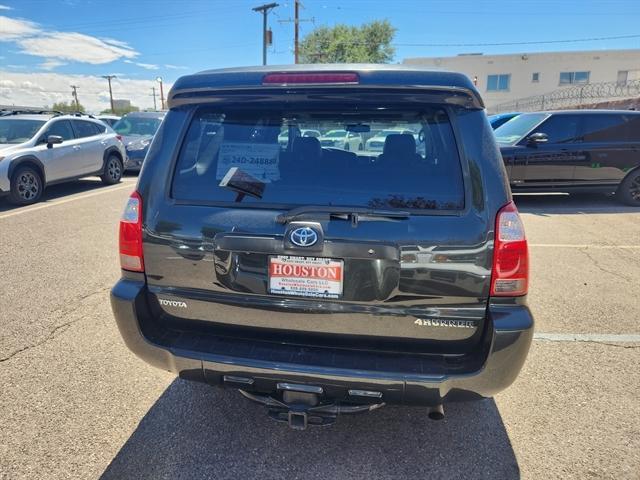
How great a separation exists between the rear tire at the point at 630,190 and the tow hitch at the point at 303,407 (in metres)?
9.09

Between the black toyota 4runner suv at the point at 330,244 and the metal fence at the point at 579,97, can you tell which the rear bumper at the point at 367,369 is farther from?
the metal fence at the point at 579,97

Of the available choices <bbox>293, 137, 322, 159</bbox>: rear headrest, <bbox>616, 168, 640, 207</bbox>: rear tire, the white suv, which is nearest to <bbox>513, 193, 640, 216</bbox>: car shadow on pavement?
<bbox>616, 168, 640, 207</bbox>: rear tire

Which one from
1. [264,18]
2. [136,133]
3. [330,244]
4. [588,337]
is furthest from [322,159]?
[264,18]

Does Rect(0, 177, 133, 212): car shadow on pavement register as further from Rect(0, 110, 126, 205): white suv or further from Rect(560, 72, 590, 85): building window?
A: Rect(560, 72, 590, 85): building window

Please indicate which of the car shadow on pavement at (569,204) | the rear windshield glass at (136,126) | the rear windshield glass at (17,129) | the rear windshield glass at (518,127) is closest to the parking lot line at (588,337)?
the car shadow on pavement at (569,204)

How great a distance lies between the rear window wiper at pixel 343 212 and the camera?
1.93m

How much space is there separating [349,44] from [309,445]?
4642 centimetres

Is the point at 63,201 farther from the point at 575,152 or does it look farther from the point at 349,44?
the point at 349,44

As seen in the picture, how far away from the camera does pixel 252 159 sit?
2.16 meters

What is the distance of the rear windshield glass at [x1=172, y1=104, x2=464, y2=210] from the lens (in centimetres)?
199

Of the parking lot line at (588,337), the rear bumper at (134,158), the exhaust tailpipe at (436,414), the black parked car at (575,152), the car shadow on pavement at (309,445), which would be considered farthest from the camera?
the rear bumper at (134,158)

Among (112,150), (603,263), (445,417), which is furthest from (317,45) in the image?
(445,417)

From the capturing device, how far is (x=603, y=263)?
5504 mm

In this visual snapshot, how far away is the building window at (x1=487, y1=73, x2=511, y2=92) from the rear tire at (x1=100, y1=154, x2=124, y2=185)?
40574 millimetres
